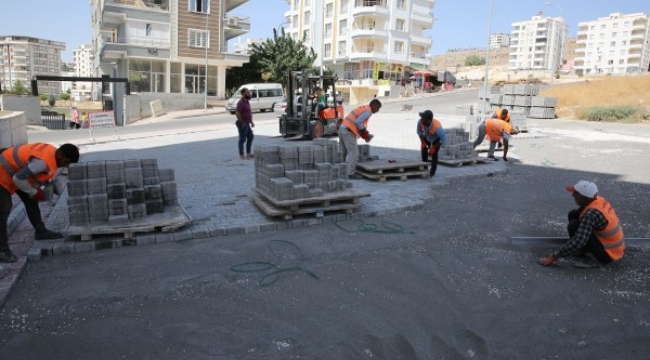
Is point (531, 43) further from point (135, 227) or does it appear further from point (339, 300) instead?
point (339, 300)

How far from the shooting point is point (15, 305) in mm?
4391

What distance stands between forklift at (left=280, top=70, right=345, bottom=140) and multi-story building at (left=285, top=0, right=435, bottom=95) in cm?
3718

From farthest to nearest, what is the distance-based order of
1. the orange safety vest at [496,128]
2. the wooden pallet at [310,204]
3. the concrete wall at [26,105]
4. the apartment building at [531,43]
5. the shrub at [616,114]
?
the apartment building at [531,43], the shrub at [616,114], the concrete wall at [26,105], the orange safety vest at [496,128], the wooden pallet at [310,204]

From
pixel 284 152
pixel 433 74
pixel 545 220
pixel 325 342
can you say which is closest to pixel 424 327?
pixel 325 342

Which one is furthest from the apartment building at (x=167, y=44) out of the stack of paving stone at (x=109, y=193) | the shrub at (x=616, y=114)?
the stack of paving stone at (x=109, y=193)

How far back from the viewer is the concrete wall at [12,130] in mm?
10523

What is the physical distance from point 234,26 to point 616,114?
31.3 meters

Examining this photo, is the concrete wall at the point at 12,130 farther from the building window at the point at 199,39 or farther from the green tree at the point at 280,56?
the green tree at the point at 280,56

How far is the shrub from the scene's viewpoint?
27.4 meters

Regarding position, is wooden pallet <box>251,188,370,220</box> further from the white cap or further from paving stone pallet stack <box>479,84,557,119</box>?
paving stone pallet stack <box>479,84,557,119</box>

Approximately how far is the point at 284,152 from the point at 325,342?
363 cm

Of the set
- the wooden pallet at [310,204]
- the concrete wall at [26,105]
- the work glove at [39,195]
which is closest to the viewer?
the work glove at [39,195]

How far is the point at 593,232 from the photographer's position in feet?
17.9

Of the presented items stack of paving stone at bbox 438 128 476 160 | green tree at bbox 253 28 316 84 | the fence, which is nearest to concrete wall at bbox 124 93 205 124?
the fence
